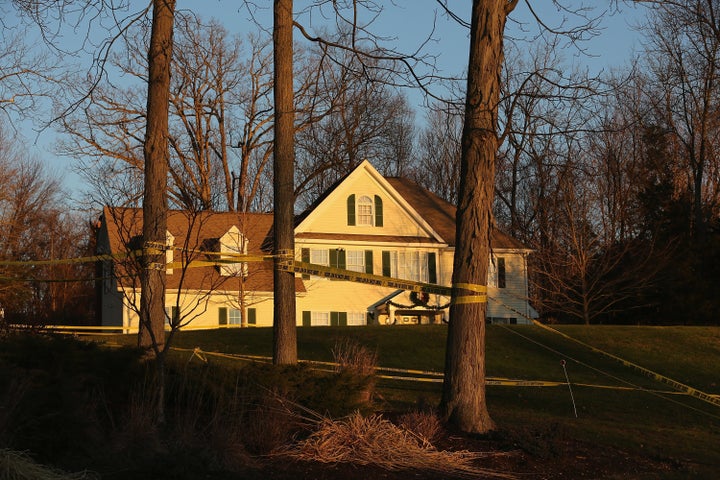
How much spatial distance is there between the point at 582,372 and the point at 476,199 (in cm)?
1131

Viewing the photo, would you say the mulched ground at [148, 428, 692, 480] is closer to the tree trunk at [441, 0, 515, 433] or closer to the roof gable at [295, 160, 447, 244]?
the tree trunk at [441, 0, 515, 433]

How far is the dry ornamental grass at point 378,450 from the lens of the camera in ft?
25.7

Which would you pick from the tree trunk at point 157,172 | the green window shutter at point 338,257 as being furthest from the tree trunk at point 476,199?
the green window shutter at point 338,257

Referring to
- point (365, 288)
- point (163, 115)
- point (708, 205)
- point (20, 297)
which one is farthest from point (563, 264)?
point (163, 115)

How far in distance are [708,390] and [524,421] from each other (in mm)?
7662

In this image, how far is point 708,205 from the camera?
41.1 metres

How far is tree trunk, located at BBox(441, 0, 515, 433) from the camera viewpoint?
970 cm

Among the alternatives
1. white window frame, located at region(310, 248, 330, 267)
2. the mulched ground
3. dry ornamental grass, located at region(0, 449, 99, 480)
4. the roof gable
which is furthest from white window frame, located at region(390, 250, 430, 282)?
dry ornamental grass, located at region(0, 449, 99, 480)

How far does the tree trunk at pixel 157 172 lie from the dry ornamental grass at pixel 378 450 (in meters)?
2.54

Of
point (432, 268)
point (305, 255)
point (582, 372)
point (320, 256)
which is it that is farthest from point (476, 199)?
point (432, 268)

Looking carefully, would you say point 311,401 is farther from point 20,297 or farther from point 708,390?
point 20,297

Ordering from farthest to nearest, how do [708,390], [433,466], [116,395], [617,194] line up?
[617,194]
[708,390]
[116,395]
[433,466]

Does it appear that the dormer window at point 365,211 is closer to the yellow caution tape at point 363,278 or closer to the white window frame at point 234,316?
the white window frame at point 234,316

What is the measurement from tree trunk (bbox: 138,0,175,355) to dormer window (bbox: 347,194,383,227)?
86.8ft
